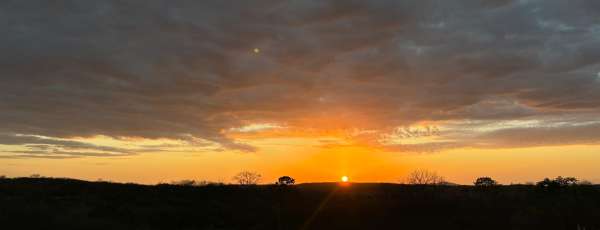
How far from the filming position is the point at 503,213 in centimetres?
4694

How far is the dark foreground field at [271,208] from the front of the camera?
3616 centimetres

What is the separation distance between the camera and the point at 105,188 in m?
53.2

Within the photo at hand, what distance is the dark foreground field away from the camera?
36.2m

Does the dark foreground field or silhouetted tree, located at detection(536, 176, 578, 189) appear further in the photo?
silhouetted tree, located at detection(536, 176, 578, 189)

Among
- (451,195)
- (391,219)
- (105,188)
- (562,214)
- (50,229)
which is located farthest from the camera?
(451,195)

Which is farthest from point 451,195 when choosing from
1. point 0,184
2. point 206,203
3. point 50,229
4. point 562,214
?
point 0,184

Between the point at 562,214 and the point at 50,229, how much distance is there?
125 ft

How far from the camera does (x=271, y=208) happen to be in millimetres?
46094

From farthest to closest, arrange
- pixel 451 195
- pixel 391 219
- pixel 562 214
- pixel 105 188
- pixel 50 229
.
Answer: pixel 451 195
pixel 105 188
pixel 562 214
pixel 391 219
pixel 50 229

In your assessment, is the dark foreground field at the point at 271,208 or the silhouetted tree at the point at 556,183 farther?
the silhouetted tree at the point at 556,183

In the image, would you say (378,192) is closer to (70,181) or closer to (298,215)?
(298,215)

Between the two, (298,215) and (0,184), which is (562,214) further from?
(0,184)

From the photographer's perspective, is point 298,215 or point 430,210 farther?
point 430,210

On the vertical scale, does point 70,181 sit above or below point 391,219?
above
